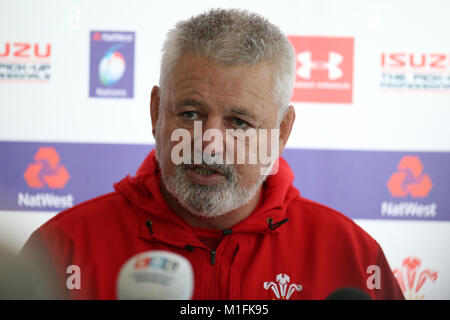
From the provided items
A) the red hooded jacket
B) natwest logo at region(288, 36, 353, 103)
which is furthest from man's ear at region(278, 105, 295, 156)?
natwest logo at region(288, 36, 353, 103)

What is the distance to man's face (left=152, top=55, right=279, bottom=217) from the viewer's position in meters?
0.95

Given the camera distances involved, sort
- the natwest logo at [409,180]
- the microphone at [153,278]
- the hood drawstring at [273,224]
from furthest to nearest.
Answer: the natwest logo at [409,180] < the hood drawstring at [273,224] < the microphone at [153,278]

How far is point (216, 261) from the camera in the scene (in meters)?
0.99

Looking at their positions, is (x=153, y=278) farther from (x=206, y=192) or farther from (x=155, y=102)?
(x=155, y=102)

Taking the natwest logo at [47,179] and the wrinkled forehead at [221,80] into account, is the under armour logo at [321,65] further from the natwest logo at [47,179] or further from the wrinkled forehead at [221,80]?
the natwest logo at [47,179]

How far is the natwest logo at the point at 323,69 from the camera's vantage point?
1736mm

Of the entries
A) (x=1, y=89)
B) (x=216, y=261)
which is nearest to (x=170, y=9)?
(x=1, y=89)

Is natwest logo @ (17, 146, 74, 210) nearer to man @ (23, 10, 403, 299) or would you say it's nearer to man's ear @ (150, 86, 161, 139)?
man @ (23, 10, 403, 299)

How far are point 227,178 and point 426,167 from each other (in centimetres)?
100

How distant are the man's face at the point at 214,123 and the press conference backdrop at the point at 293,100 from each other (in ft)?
2.34

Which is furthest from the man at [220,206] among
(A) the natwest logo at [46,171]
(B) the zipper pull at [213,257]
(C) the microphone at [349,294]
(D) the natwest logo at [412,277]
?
(A) the natwest logo at [46,171]

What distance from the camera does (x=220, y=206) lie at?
104 centimetres

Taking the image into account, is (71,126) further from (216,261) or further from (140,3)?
(216,261)

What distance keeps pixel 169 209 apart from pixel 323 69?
953 mm
